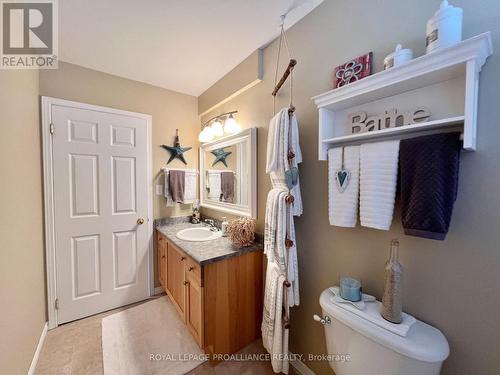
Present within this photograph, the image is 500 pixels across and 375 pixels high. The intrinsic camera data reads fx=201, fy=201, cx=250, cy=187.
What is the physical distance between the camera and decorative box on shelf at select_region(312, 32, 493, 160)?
684mm

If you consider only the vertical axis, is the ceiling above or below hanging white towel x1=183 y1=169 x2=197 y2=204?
above

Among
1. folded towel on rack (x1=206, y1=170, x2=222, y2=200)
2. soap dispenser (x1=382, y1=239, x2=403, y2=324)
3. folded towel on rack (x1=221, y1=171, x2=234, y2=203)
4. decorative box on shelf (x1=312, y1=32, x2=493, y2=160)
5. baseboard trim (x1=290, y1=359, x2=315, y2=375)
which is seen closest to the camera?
decorative box on shelf (x1=312, y1=32, x2=493, y2=160)

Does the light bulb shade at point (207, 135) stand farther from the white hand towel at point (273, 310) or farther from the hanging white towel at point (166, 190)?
the white hand towel at point (273, 310)

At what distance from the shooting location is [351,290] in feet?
3.20

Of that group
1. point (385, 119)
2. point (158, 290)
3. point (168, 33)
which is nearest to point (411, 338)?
point (385, 119)

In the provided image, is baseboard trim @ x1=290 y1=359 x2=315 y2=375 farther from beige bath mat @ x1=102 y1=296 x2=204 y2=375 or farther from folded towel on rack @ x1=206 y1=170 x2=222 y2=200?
folded towel on rack @ x1=206 y1=170 x2=222 y2=200

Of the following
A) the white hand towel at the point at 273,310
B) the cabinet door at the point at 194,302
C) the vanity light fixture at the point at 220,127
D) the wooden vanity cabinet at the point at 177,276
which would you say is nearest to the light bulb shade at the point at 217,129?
the vanity light fixture at the point at 220,127

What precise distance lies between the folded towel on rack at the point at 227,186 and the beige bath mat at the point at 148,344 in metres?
1.26

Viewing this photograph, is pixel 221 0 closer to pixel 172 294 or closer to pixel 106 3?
pixel 106 3

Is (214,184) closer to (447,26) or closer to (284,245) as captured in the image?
(284,245)

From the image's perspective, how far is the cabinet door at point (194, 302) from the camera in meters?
1.40

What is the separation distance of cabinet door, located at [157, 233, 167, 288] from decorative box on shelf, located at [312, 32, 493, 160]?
185 centimetres

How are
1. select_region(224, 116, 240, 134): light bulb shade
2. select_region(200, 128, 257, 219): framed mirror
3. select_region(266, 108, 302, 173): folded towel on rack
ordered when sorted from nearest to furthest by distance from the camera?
select_region(266, 108, 302, 173): folded towel on rack, select_region(200, 128, 257, 219): framed mirror, select_region(224, 116, 240, 134): light bulb shade

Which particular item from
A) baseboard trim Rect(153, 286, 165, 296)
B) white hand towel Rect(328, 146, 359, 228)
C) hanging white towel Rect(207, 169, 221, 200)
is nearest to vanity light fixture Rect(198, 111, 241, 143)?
hanging white towel Rect(207, 169, 221, 200)
